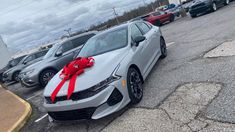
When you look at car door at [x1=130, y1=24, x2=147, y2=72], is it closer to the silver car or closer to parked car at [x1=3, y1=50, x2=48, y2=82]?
the silver car

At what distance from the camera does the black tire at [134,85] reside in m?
5.14

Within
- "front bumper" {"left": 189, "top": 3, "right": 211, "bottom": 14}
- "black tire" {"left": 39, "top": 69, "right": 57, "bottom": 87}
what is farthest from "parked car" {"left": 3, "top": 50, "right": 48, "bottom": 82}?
"front bumper" {"left": 189, "top": 3, "right": 211, "bottom": 14}

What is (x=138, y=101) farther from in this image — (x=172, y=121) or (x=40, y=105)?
(x=40, y=105)

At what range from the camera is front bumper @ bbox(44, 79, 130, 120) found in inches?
181

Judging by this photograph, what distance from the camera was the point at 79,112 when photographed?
472cm

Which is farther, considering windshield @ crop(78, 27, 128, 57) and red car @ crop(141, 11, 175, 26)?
red car @ crop(141, 11, 175, 26)

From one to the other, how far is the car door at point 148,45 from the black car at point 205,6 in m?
13.1

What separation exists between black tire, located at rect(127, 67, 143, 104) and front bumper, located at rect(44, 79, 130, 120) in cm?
21

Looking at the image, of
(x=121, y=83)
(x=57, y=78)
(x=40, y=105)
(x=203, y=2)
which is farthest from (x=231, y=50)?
(x=203, y=2)

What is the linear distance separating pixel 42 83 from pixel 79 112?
21.3 feet

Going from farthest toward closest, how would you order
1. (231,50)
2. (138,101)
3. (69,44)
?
(69,44) < (231,50) < (138,101)

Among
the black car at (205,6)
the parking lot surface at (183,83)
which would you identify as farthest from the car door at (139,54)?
the black car at (205,6)

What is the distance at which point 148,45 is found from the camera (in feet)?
23.1

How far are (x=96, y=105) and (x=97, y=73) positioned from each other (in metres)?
0.66
